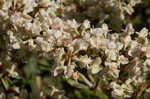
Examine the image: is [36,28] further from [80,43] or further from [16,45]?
[80,43]

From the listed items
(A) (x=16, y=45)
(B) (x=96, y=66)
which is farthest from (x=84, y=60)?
(A) (x=16, y=45)

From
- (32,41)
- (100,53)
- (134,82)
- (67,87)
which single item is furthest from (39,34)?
(67,87)

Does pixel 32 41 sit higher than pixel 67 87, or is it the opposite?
pixel 32 41

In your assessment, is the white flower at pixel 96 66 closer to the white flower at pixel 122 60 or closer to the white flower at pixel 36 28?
the white flower at pixel 122 60

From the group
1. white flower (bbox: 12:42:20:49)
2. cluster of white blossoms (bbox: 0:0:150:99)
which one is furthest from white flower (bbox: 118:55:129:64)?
A: white flower (bbox: 12:42:20:49)

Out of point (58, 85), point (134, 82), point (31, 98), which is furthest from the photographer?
point (58, 85)

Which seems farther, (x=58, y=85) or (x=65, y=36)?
(x=58, y=85)

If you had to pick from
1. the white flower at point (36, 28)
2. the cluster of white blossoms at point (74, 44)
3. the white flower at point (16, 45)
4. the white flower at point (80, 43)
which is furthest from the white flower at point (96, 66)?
the white flower at point (16, 45)

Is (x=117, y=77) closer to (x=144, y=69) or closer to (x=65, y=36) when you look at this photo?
(x=144, y=69)

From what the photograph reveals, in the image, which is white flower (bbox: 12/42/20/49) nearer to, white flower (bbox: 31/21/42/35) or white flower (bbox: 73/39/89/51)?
white flower (bbox: 31/21/42/35)
